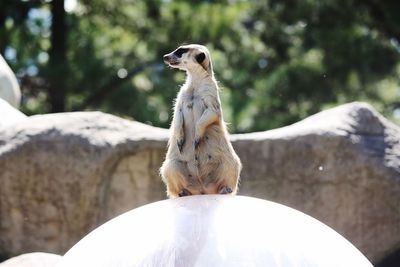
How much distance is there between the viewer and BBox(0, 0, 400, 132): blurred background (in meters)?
13.2

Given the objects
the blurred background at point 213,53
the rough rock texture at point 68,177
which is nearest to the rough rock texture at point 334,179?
the rough rock texture at point 68,177

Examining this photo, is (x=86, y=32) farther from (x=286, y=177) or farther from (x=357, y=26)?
(x=286, y=177)

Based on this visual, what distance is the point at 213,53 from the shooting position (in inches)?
496

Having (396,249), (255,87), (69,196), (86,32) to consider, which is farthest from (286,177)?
(86,32)

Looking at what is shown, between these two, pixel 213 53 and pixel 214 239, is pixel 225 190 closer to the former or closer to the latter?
pixel 214 239

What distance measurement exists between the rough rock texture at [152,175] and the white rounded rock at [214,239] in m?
2.97

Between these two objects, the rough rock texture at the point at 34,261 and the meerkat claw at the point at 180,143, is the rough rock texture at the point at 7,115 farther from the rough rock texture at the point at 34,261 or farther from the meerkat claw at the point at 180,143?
the meerkat claw at the point at 180,143

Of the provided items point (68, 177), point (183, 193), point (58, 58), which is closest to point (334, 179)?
point (68, 177)

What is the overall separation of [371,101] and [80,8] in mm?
5227

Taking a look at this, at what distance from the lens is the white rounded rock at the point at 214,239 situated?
4.54 meters

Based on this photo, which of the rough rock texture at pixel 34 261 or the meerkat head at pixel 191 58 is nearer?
the meerkat head at pixel 191 58

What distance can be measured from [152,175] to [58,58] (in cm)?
596

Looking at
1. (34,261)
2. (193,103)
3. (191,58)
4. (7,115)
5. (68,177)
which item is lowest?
(34,261)

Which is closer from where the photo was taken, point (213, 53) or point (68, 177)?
point (68, 177)
